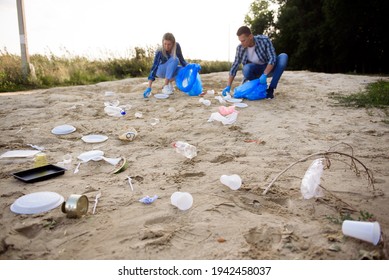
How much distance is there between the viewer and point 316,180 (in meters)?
1.60

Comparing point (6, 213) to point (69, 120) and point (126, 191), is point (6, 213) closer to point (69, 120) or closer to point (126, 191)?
point (126, 191)

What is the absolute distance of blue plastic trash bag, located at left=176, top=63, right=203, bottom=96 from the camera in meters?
4.27

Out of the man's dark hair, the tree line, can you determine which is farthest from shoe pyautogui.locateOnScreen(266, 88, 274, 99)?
the tree line

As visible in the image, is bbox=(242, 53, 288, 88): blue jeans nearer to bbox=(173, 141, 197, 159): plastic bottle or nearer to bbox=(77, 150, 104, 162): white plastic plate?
bbox=(173, 141, 197, 159): plastic bottle

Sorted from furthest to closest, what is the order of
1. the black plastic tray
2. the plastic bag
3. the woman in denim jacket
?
1. the woman in denim jacket
2. the black plastic tray
3. the plastic bag

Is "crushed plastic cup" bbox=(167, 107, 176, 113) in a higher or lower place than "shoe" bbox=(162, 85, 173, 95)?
lower

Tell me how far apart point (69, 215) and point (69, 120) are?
7.09ft

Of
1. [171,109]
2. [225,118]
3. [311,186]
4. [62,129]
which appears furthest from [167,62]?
[311,186]

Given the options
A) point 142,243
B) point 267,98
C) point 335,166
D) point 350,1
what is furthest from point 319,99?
point 350,1

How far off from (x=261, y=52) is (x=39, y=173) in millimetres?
3373

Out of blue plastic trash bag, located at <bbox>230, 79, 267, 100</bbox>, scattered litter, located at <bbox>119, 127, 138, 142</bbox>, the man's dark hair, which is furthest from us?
blue plastic trash bag, located at <bbox>230, 79, 267, 100</bbox>

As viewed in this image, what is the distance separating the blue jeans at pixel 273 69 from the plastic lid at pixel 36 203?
133 inches

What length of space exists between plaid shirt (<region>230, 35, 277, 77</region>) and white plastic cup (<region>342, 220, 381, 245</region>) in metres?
3.12

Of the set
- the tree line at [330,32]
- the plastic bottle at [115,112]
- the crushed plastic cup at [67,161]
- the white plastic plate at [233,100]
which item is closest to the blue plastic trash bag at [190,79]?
the white plastic plate at [233,100]
